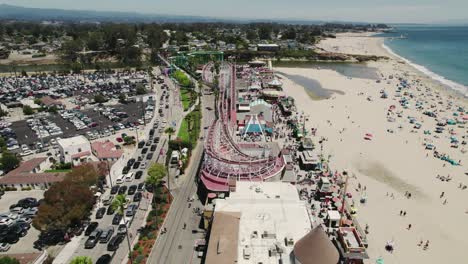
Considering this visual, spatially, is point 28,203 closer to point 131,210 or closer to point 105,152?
point 105,152

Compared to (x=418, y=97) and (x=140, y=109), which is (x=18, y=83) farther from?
(x=418, y=97)

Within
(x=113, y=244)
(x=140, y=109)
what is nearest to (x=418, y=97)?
(x=140, y=109)

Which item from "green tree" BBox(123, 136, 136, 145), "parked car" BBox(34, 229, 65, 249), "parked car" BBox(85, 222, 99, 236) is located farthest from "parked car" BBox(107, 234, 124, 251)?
"green tree" BBox(123, 136, 136, 145)

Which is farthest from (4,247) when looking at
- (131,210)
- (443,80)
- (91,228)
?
(443,80)

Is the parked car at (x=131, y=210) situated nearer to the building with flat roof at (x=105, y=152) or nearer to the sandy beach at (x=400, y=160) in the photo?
the building with flat roof at (x=105, y=152)

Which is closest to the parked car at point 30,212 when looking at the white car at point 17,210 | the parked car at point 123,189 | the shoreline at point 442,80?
the white car at point 17,210

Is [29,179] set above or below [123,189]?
above
